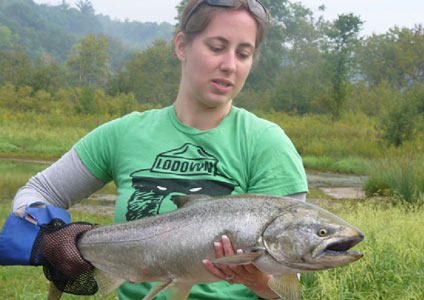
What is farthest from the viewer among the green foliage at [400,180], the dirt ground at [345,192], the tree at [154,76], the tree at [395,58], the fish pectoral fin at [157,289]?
the tree at [154,76]

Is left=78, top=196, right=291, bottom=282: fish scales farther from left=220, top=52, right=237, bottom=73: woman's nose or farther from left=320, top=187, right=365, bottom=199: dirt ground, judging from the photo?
left=320, top=187, right=365, bottom=199: dirt ground

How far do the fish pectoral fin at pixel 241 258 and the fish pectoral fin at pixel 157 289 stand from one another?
13.7 inches

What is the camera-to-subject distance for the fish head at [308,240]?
1825 mm

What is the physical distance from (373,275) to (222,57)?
293 centimetres

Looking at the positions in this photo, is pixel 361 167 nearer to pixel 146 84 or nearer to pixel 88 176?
pixel 88 176

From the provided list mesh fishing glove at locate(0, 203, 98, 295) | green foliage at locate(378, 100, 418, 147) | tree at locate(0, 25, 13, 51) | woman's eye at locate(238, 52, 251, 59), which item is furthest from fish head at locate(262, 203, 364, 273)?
tree at locate(0, 25, 13, 51)

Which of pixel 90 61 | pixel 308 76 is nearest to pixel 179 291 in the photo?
pixel 308 76

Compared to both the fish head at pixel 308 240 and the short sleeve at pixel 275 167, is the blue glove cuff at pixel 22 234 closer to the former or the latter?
the short sleeve at pixel 275 167

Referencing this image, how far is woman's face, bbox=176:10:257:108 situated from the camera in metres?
2.36

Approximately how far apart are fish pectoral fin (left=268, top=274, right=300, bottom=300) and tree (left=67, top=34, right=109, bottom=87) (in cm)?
5295

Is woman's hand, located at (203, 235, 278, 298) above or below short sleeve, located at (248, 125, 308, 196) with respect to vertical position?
below

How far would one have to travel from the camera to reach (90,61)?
55344mm

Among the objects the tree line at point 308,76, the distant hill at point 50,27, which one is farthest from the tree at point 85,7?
the tree line at point 308,76

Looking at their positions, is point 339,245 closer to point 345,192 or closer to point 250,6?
point 250,6
